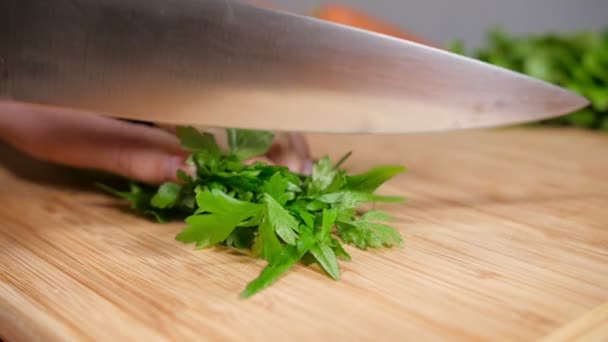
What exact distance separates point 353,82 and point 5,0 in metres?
0.47

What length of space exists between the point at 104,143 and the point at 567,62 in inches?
63.3

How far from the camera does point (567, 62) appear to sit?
208 cm

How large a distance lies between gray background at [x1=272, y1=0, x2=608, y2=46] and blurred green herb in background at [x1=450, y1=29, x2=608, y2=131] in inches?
39.0

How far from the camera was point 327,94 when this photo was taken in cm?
90

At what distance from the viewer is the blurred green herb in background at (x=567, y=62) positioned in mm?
1990

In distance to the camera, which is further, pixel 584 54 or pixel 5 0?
pixel 584 54

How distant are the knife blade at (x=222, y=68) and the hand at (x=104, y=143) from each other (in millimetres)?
147

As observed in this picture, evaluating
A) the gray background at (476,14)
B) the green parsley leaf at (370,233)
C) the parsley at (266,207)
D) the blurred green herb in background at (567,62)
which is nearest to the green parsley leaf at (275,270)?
the parsley at (266,207)

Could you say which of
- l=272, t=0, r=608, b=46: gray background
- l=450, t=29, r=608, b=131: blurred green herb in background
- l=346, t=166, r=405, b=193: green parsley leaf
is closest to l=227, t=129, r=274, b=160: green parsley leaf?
l=346, t=166, r=405, b=193: green parsley leaf

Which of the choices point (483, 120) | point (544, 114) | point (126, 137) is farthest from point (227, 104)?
point (544, 114)

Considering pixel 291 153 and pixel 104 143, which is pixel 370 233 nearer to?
pixel 291 153

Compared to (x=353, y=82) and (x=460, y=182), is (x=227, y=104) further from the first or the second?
(x=460, y=182)

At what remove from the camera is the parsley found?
0.77 m

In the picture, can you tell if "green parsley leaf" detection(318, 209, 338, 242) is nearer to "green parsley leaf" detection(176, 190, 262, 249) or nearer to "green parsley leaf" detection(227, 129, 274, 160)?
"green parsley leaf" detection(176, 190, 262, 249)
